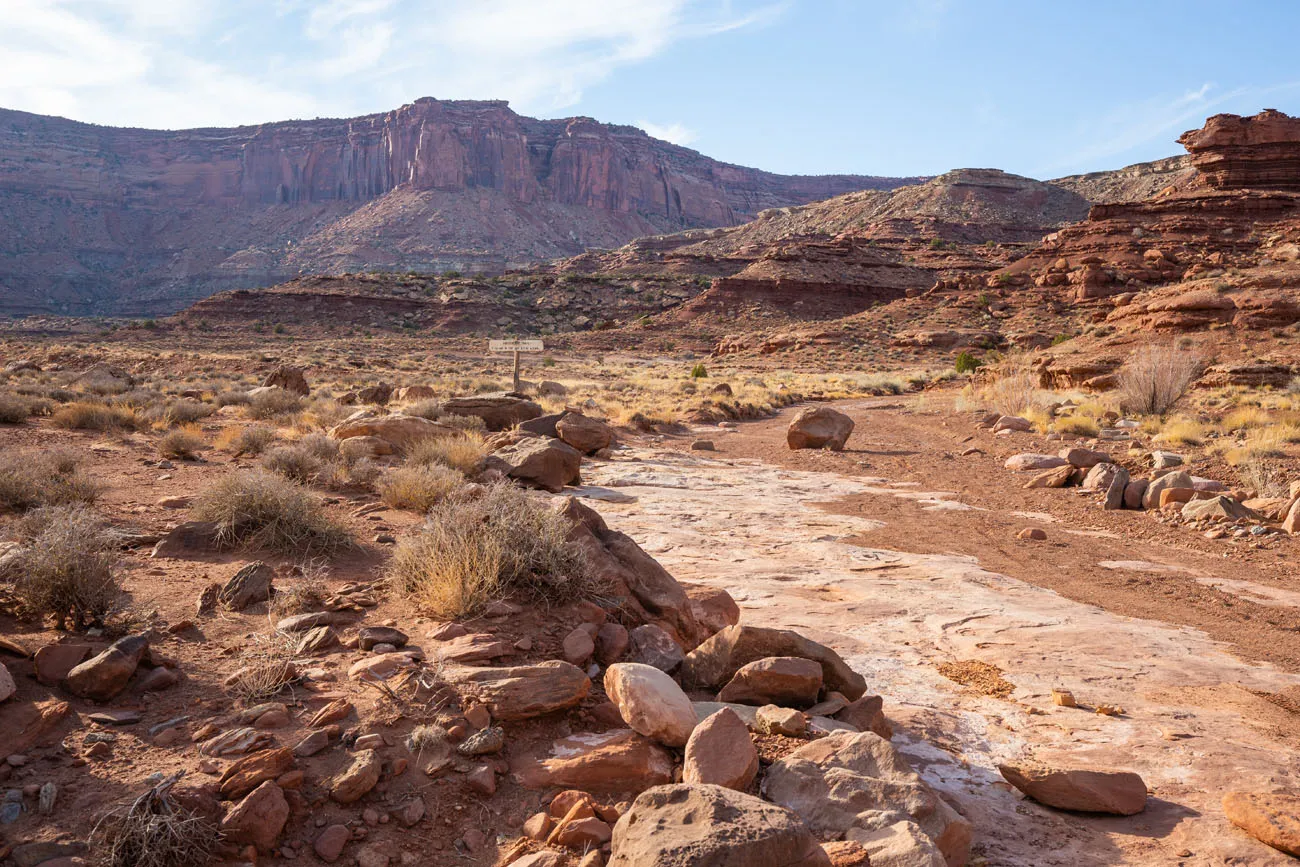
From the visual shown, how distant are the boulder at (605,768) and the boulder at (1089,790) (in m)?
1.77

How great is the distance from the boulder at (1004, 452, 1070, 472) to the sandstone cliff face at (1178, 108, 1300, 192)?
58.2 metres

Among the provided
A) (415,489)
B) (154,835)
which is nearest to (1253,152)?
(415,489)

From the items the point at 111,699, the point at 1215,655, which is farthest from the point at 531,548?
the point at 1215,655

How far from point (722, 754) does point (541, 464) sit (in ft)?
25.8

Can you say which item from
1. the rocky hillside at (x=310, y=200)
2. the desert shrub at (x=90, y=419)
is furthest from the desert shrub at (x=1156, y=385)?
the rocky hillside at (x=310, y=200)

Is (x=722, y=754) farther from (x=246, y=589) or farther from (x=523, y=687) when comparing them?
(x=246, y=589)

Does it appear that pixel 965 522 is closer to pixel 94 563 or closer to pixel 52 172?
pixel 94 563

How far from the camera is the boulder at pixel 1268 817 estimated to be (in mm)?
3113

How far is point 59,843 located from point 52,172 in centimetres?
17902

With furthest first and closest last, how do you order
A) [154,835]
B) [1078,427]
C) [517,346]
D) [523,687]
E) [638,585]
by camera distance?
[517,346]
[1078,427]
[638,585]
[523,687]
[154,835]

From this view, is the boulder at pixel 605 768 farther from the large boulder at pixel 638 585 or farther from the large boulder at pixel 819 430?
the large boulder at pixel 819 430

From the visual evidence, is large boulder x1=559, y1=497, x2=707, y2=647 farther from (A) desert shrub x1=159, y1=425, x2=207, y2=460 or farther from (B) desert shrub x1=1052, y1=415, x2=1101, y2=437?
(B) desert shrub x1=1052, y1=415, x2=1101, y2=437

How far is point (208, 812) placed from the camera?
2.94 m

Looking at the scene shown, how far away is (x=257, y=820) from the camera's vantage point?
2.93m
